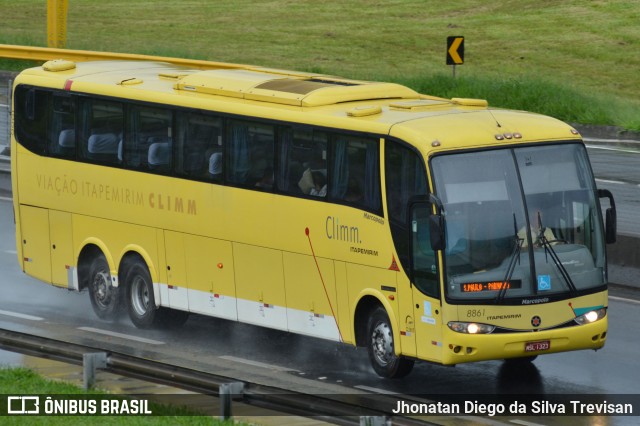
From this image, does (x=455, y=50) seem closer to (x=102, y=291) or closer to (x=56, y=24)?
(x=56, y=24)

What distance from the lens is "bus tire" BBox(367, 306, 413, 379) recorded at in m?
16.0

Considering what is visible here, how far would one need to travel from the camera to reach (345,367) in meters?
17.0

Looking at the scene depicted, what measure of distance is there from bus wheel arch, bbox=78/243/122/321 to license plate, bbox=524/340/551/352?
21.4 ft

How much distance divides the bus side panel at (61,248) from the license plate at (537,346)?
295 inches

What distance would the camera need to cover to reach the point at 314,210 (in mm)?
16922

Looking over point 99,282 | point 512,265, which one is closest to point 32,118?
point 99,282

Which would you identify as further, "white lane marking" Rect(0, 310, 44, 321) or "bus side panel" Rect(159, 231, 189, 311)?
"white lane marking" Rect(0, 310, 44, 321)

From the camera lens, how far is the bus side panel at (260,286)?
17.6 metres

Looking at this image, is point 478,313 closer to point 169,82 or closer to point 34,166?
point 169,82

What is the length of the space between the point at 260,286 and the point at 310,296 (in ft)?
2.85

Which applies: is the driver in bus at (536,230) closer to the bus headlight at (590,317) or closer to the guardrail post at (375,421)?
the bus headlight at (590,317)

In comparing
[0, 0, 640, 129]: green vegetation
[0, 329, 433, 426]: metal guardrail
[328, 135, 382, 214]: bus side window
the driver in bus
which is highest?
[328, 135, 382, 214]: bus side window

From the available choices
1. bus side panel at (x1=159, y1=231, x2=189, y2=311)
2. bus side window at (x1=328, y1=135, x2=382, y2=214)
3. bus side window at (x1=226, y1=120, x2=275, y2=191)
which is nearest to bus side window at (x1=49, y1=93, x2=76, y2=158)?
bus side panel at (x1=159, y1=231, x2=189, y2=311)

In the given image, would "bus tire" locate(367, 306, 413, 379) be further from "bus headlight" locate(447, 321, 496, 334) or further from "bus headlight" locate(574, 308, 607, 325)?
"bus headlight" locate(574, 308, 607, 325)
